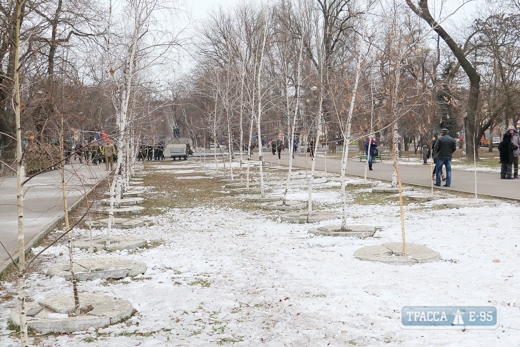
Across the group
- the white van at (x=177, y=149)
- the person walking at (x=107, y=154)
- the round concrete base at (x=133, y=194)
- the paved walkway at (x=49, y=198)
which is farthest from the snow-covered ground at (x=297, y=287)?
the white van at (x=177, y=149)

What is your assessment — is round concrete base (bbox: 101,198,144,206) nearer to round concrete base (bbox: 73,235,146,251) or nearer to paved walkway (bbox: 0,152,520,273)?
paved walkway (bbox: 0,152,520,273)

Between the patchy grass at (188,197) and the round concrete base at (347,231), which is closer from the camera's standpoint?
the round concrete base at (347,231)

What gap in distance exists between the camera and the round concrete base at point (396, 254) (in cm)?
Result: 759

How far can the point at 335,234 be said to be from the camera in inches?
391

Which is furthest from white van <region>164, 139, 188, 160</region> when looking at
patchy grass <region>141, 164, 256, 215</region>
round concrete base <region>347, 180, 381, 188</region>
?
round concrete base <region>347, 180, 381, 188</region>

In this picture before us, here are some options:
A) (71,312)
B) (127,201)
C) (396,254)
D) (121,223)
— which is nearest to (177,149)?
(127,201)

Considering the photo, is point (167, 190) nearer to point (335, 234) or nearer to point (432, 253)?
point (335, 234)

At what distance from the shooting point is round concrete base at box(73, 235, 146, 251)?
930 cm

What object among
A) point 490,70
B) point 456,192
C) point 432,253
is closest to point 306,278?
point 432,253

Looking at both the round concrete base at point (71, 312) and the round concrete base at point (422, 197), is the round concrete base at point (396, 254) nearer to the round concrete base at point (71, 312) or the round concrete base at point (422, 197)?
the round concrete base at point (71, 312)

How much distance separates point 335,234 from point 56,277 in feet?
16.1

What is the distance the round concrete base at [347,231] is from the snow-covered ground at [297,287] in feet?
0.63

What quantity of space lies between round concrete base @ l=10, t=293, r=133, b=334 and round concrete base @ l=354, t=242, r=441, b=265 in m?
3.68

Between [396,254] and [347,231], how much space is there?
2.12 metres
